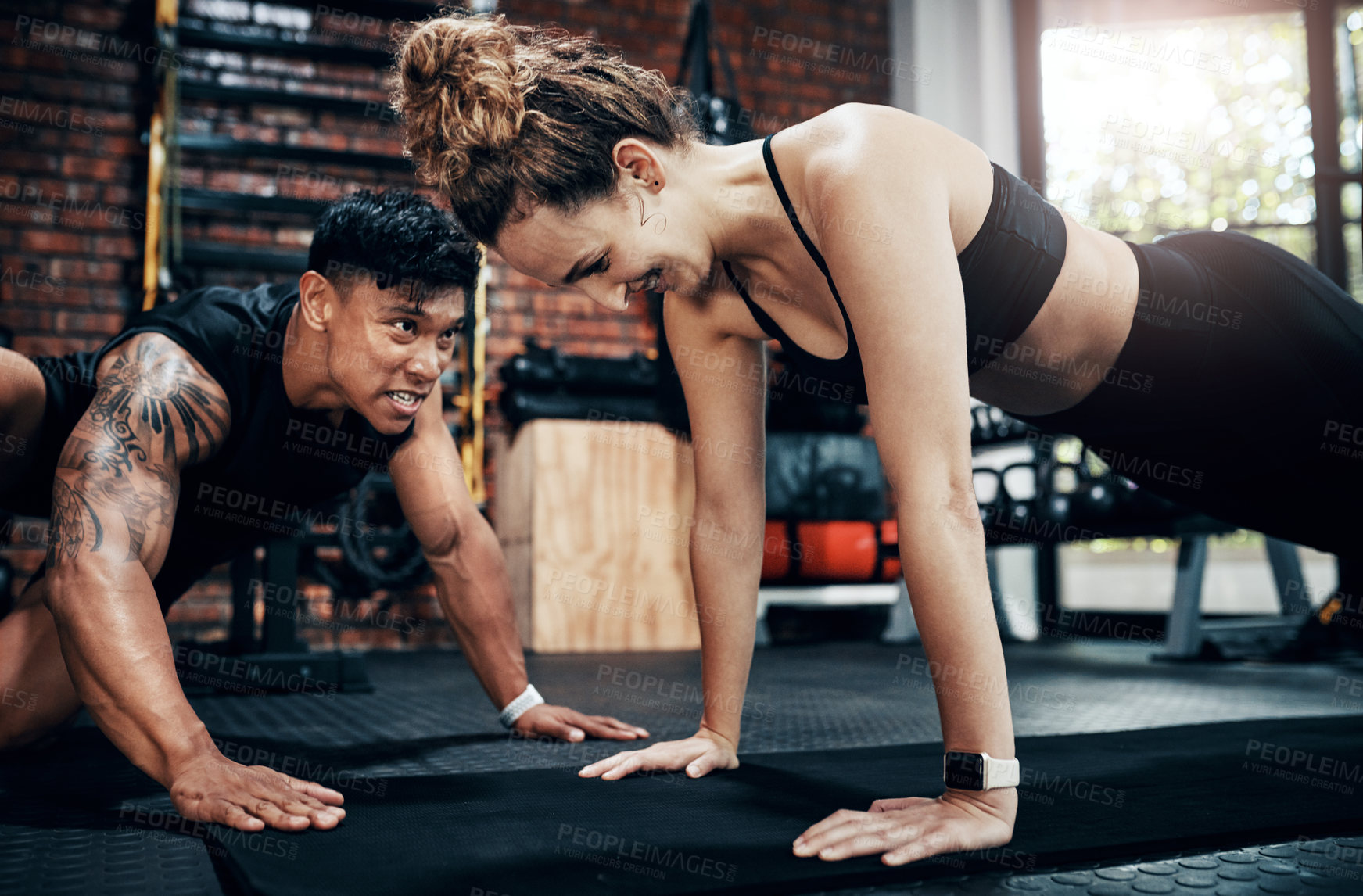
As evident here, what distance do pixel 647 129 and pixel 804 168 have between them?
21 centimetres

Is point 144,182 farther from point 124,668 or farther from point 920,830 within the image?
point 920,830

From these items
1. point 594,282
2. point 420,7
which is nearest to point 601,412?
point 420,7

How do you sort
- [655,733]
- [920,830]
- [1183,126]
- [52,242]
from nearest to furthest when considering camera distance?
[920,830]
[655,733]
[52,242]
[1183,126]

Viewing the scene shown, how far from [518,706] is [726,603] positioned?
0.54 metres

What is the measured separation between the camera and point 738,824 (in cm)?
115

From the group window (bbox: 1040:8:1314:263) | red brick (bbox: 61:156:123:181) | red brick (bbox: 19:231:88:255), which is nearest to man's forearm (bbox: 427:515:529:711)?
red brick (bbox: 19:231:88:255)

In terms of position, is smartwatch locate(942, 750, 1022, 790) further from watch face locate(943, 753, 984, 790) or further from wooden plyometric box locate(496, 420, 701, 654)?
wooden plyometric box locate(496, 420, 701, 654)

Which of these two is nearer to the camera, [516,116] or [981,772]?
[981,772]

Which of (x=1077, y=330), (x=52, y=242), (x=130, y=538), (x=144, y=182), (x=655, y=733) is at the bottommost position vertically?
(x=655, y=733)

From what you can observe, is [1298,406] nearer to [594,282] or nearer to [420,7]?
[594,282]

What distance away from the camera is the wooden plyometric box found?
3836mm

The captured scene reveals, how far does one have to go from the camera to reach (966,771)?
1016mm

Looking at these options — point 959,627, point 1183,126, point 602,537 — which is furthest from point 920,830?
point 1183,126

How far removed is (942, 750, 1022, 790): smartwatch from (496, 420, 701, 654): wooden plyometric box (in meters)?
2.83
